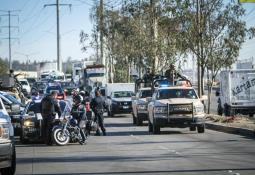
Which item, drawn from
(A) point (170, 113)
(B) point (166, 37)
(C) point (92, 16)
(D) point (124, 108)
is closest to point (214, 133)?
(A) point (170, 113)

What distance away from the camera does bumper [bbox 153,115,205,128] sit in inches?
1072

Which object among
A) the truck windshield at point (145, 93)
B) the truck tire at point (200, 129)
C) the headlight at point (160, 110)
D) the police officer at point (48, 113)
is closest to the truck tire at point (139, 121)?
the truck windshield at point (145, 93)

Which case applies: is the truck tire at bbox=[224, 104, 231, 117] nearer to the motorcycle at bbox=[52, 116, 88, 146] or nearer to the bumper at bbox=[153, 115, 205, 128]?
the bumper at bbox=[153, 115, 205, 128]

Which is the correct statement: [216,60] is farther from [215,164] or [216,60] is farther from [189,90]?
[215,164]

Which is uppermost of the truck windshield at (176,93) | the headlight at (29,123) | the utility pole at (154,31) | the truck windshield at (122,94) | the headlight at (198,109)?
the utility pole at (154,31)

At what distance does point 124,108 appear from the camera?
46.0 meters

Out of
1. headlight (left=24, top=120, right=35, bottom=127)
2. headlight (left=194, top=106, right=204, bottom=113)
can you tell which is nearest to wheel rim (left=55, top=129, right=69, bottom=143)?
headlight (left=24, top=120, right=35, bottom=127)

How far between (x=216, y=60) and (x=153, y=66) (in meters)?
13.5

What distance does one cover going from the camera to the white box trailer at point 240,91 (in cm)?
4056

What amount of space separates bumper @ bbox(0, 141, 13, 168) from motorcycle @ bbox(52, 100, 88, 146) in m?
9.23

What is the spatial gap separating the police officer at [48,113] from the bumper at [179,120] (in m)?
5.07

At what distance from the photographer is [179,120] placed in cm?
2723

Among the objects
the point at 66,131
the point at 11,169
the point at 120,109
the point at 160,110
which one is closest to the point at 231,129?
the point at 160,110

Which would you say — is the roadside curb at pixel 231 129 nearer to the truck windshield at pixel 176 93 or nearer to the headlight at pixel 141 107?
the truck windshield at pixel 176 93
